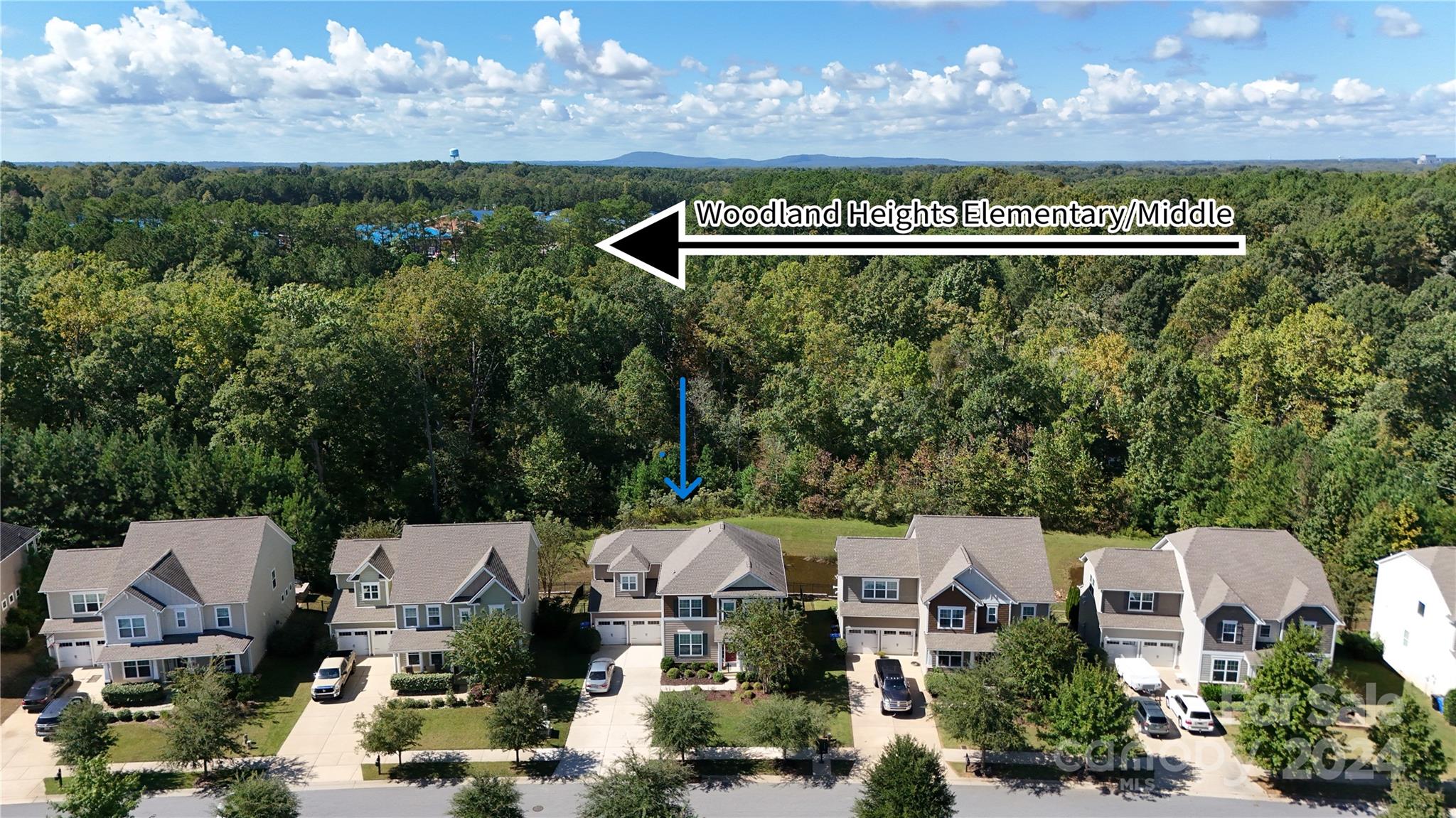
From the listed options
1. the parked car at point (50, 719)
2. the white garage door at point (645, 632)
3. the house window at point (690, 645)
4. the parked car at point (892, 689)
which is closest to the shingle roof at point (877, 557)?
the parked car at point (892, 689)

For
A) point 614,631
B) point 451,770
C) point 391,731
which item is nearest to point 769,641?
point 614,631

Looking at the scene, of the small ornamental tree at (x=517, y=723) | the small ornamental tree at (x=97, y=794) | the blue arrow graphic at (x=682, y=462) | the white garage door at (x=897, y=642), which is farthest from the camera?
the blue arrow graphic at (x=682, y=462)

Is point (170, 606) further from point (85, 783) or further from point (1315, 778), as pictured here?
point (1315, 778)

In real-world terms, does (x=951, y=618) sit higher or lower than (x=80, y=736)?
higher

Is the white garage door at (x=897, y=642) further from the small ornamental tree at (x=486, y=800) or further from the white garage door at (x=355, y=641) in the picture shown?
the white garage door at (x=355, y=641)

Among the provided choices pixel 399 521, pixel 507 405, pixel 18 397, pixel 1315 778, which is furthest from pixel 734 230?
pixel 1315 778

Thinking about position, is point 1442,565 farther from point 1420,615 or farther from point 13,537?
point 13,537

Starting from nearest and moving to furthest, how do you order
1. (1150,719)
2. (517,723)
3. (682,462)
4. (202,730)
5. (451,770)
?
(202,730) → (517,723) → (451,770) → (1150,719) → (682,462)
